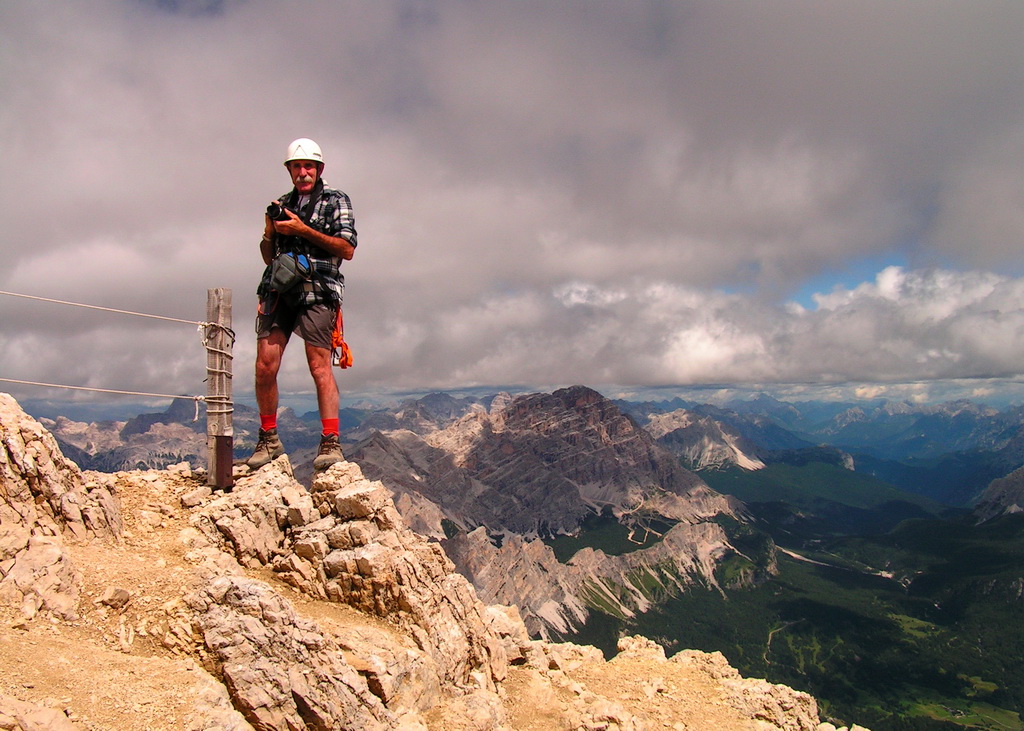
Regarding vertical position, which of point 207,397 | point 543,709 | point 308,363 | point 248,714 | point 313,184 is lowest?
point 543,709

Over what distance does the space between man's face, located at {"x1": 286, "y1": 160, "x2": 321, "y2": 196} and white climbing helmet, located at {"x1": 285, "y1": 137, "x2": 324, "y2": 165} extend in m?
0.12

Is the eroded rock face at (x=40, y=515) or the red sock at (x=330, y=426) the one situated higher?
the red sock at (x=330, y=426)

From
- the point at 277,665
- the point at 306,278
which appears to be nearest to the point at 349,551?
the point at 277,665

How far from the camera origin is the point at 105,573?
10656 mm

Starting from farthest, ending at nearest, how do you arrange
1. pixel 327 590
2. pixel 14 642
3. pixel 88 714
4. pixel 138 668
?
pixel 327 590 → pixel 138 668 → pixel 14 642 → pixel 88 714

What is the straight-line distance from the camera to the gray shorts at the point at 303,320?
14781mm

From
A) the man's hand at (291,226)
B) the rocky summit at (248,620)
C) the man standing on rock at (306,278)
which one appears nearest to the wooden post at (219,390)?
the rocky summit at (248,620)

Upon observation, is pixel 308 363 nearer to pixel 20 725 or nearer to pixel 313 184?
pixel 313 184

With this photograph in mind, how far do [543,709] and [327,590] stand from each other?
7.21 m

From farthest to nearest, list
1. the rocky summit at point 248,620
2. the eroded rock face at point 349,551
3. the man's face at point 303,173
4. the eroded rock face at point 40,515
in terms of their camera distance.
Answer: the man's face at point 303,173, the eroded rock face at point 349,551, the eroded rock face at point 40,515, the rocky summit at point 248,620

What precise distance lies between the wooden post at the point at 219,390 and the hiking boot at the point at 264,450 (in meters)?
0.74

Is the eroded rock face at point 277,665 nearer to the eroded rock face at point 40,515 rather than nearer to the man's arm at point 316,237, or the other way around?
the eroded rock face at point 40,515

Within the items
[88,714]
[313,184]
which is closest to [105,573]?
[88,714]

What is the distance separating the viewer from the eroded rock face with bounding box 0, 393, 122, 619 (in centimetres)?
954
